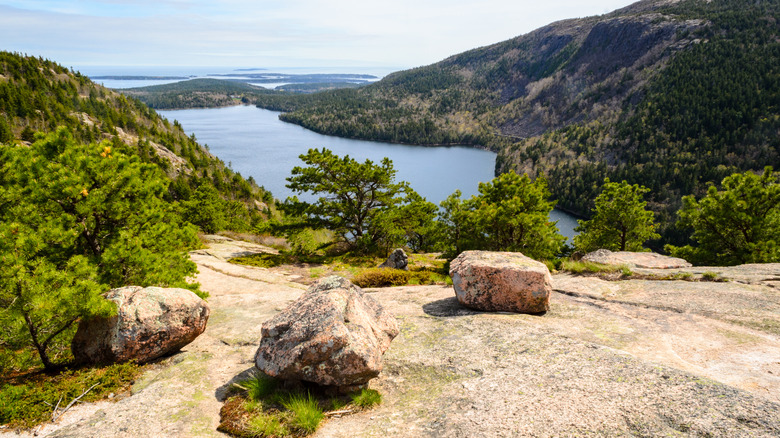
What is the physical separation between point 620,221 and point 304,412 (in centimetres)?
4592

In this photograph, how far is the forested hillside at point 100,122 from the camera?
11038 centimetres

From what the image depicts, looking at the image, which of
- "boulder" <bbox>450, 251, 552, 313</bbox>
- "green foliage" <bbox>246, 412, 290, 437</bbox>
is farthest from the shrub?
"green foliage" <bbox>246, 412, 290, 437</bbox>

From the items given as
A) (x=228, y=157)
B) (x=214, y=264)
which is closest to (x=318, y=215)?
(x=214, y=264)

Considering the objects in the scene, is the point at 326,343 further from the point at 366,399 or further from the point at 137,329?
the point at 137,329

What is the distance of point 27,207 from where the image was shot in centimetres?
1212

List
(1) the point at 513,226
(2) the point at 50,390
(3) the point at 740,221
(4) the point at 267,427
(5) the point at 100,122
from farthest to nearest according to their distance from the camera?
(5) the point at 100,122, (3) the point at 740,221, (1) the point at 513,226, (2) the point at 50,390, (4) the point at 267,427

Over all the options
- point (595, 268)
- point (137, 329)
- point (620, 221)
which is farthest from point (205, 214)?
point (620, 221)

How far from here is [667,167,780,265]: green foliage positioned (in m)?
30.8

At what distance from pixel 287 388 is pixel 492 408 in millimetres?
4643

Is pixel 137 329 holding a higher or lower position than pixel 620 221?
higher

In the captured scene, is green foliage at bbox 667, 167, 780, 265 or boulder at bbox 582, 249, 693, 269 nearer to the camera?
boulder at bbox 582, 249, 693, 269

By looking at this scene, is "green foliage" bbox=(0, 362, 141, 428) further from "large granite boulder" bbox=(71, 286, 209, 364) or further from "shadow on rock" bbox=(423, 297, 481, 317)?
"shadow on rock" bbox=(423, 297, 481, 317)

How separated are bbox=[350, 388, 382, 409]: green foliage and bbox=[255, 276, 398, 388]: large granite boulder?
29 centimetres

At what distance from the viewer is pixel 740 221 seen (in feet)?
105
